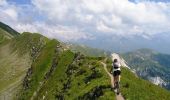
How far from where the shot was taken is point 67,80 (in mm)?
83188

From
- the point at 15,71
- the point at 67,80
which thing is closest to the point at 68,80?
the point at 67,80

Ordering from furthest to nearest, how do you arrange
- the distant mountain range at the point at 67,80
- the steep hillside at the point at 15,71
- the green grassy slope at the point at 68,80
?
1. the steep hillside at the point at 15,71
2. the distant mountain range at the point at 67,80
3. the green grassy slope at the point at 68,80

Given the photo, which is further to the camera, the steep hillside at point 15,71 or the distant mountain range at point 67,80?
the steep hillside at point 15,71

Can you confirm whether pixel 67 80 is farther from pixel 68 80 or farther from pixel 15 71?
pixel 15 71

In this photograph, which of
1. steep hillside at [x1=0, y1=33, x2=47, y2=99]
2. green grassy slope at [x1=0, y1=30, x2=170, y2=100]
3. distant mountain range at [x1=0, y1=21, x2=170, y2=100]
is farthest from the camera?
steep hillside at [x1=0, y1=33, x2=47, y2=99]

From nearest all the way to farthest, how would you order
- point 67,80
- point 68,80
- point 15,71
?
point 68,80
point 67,80
point 15,71

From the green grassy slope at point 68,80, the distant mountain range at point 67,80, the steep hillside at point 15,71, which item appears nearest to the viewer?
the green grassy slope at point 68,80

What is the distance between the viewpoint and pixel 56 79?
300 ft

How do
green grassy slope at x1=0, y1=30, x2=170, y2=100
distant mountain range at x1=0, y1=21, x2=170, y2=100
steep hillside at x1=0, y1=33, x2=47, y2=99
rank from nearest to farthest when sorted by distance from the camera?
green grassy slope at x1=0, y1=30, x2=170, y2=100 → distant mountain range at x1=0, y1=21, x2=170, y2=100 → steep hillside at x1=0, y1=33, x2=47, y2=99

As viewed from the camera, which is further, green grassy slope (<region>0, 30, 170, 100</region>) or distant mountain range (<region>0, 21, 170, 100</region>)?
distant mountain range (<region>0, 21, 170, 100</region>)

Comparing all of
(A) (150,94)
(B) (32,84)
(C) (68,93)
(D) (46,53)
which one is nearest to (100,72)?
(C) (68,93)

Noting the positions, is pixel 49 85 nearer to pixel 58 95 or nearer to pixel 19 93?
pixel 58 95

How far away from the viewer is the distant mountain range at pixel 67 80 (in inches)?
1962

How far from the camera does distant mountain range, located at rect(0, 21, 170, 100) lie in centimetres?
4983
